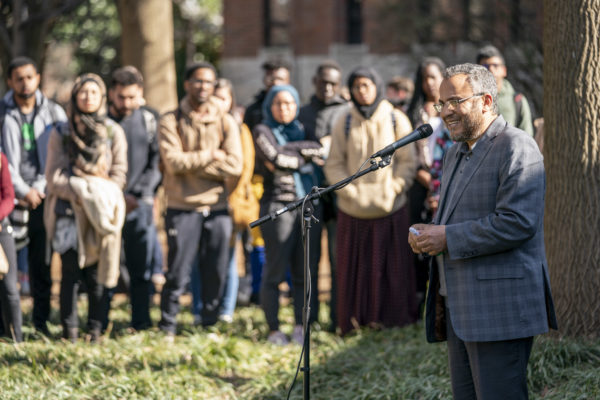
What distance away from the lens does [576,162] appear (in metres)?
5.90

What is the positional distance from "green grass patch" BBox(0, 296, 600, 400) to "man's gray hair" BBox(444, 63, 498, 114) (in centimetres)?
215

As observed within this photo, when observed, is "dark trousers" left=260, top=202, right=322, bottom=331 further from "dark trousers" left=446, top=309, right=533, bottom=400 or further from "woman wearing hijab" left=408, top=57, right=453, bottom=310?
"dark trousers" left=446, top=309, right=533, bottom=400

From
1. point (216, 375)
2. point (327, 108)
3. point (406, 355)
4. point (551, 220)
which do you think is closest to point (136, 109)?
point (327, 108)

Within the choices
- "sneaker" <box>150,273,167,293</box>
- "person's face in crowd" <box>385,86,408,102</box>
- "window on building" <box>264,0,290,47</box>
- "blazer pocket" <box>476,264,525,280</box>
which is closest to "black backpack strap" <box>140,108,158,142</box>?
"sneaker" <box>150,273,167,293</box>

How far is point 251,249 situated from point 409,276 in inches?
81.8

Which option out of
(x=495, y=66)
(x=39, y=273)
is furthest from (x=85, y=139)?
(x=495, y=66)

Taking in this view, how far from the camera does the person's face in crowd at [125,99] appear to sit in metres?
7.63

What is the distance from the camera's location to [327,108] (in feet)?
27.3

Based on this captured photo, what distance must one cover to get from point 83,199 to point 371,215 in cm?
240

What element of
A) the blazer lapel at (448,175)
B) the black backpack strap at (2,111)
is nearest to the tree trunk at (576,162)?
the blazer lapel at (448,175)

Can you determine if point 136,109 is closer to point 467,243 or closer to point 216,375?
point 216,375

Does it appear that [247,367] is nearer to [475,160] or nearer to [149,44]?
[475,160]

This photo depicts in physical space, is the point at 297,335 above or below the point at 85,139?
below

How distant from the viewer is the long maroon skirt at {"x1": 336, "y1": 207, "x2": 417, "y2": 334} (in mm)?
7535
